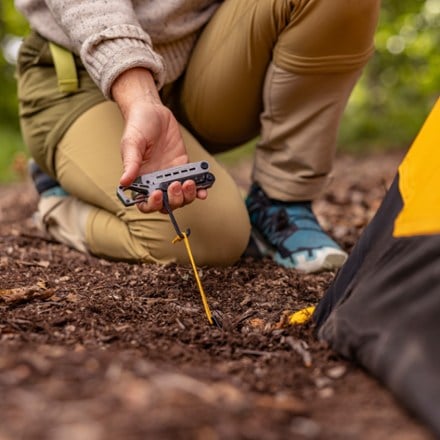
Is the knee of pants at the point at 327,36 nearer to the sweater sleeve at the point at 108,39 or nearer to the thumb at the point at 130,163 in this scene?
the sweater sleeve at the point at 108,39

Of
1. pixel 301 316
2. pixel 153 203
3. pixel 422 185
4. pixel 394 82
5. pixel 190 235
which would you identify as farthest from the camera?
pixel 394 82

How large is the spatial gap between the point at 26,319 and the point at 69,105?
37.2 inches

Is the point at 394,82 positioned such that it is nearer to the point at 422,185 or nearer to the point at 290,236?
the point at 290,236

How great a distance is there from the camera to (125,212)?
81.7 inches

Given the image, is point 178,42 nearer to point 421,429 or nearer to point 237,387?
point 237,387

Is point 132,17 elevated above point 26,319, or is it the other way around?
point 132,17

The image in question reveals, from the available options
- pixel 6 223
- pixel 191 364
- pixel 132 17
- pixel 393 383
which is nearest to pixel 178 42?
pixel 132 17

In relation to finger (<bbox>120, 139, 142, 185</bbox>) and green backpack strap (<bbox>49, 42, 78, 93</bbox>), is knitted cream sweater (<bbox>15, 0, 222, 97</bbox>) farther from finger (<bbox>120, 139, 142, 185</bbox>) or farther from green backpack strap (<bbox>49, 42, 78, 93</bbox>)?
finger (<bbox>120, 139, 142, 185</bbox>)

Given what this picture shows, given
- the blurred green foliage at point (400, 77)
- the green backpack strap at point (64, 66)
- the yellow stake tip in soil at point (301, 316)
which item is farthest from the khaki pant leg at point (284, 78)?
the blurred green foliage at point (400, 77)

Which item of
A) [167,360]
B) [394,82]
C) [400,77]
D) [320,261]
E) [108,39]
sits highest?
[108,39]

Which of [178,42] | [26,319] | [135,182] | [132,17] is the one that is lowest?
[26,319]

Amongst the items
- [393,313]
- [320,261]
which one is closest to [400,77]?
[320,261]

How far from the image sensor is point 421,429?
95cm

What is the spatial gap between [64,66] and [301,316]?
1.11m
